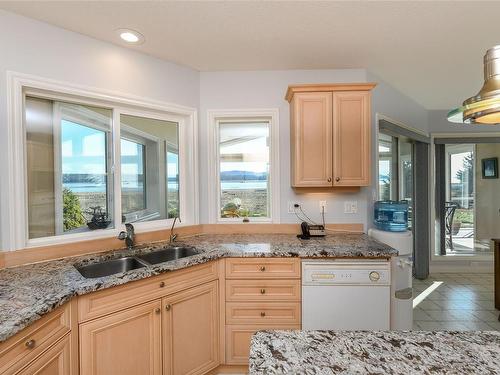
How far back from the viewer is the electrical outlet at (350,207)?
2.65 metres

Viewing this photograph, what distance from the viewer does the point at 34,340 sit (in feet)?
3.65

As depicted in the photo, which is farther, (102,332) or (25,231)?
(25,231)

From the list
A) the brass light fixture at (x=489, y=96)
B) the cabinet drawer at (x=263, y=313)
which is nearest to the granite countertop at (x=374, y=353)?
the brass light fixture at (x=489, y=96)

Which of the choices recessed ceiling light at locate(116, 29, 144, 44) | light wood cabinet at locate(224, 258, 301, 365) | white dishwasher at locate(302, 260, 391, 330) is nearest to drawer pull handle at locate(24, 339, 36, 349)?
light wood cabinet at locate(224, 258, 301, 365)

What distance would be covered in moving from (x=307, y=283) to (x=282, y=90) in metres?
1.83

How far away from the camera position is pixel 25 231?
1.75m

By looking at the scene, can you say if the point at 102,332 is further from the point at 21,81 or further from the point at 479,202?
the point at 479,202

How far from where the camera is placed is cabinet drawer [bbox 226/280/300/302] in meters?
2.00

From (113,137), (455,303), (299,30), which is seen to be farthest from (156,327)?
(455,303)

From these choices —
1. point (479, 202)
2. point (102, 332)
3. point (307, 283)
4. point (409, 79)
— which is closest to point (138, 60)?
point (102, 332)

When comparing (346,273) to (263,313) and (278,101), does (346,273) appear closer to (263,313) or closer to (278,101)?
(263,313)

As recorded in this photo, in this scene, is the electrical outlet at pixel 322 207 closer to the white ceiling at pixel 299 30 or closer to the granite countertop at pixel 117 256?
the granite countertop at pixel 117 256

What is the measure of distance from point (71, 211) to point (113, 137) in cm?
67

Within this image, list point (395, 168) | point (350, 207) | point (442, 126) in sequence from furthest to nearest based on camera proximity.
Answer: point (442, 126)
point (395, 168)
point (350, 207)
